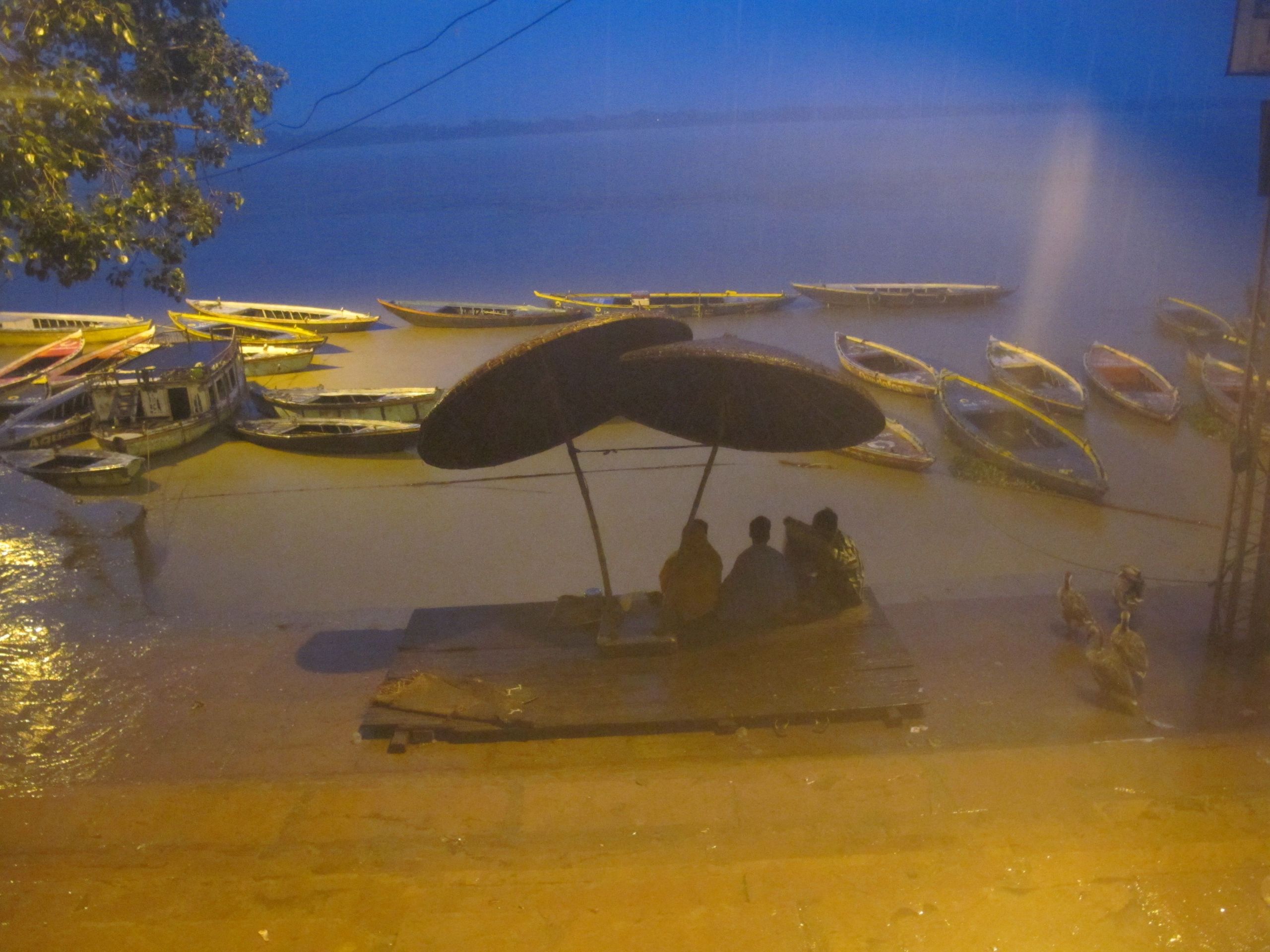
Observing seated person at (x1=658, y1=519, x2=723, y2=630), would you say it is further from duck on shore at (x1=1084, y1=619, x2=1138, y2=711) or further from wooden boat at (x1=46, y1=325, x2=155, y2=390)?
wooden boat at (x1=46, y1=325, x2=155, y2=390)

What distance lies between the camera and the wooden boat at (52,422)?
14867 millimetres

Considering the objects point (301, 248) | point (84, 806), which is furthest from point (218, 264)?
point (84, 806)

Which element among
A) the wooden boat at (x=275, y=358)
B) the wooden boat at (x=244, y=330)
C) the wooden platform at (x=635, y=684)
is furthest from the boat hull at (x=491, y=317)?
the wooden platform at (x=635, y=684)

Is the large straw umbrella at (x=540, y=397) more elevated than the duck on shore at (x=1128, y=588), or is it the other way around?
the large straw umbrella at (x=540, y=397)

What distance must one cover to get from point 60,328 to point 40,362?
4.25 metres

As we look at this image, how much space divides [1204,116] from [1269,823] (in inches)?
4530

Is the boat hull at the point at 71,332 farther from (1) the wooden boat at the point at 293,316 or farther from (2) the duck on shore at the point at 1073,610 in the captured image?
(2) the duck on shore at the point at 1073,610

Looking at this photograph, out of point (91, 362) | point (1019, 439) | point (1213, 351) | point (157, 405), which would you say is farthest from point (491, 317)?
point (1213, 351)

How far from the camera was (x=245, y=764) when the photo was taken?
4.39 m

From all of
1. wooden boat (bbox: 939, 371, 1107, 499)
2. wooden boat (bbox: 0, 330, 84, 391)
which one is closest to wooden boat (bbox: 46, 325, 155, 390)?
wooden boat (bbox: 0, 330, 84, 391)

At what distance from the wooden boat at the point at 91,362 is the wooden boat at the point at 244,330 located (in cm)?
115

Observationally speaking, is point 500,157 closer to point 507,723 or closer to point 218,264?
point 218,264

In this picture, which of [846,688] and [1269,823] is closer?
[1269,823]

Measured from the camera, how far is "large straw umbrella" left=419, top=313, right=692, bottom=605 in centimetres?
452
